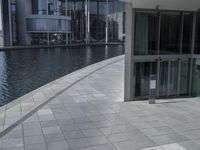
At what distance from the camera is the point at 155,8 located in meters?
8.47

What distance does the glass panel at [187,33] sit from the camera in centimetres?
927

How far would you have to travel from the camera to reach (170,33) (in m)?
9.10

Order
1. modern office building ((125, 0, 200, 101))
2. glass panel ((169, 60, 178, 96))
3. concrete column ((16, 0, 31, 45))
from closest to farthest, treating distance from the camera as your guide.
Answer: modern office building ((125, 0, 200, 101)), glass panel ((169, 60, 178, 96)), concrete column ((16, 0, 31, 45))

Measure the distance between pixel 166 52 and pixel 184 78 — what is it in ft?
5.01

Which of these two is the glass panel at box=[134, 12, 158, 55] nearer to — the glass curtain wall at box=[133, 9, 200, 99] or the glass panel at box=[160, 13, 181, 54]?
the glass curtain wall at box=[133, 9, 200, 99]

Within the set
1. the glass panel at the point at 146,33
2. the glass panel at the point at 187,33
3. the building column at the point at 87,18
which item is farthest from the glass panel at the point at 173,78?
the building column at the point at 87,18

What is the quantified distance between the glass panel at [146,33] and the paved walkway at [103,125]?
78.5 inches

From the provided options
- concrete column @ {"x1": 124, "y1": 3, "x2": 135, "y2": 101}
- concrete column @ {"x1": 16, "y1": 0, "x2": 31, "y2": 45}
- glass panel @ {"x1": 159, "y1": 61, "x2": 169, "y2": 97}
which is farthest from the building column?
concrete column @ {"x1": 124, "y1": 3, "x2": 135, "y2": 101}

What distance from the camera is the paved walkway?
201 inches

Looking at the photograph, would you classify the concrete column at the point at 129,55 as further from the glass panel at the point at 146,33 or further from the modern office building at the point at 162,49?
the glass panel at the point at 146,33

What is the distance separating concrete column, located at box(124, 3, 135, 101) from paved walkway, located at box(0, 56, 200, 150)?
47cm

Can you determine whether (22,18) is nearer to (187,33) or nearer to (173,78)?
(187,33)

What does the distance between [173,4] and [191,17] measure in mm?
1357

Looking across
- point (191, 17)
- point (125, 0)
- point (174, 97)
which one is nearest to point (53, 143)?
point (125, 0)
